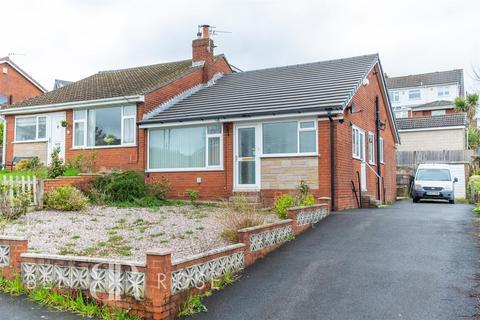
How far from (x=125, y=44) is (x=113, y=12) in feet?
24.4

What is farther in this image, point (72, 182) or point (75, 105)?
point (75, 105)

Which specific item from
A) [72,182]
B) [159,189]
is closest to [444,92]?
[159,189]

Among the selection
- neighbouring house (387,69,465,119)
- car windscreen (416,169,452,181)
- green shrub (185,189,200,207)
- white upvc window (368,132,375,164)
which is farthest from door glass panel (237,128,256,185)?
neighbouring house (387,69,465,119)

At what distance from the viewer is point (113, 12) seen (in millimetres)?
12344

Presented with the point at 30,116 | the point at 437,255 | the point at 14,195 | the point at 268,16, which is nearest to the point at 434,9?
the point at 268,16

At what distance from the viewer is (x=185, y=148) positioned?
1627 cm

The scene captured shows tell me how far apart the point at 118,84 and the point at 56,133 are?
356cm

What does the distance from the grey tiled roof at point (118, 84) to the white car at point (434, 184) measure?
37.7ft

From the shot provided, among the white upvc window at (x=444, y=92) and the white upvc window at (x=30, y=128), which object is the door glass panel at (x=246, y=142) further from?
the white upvc window at (x=444, y=92)

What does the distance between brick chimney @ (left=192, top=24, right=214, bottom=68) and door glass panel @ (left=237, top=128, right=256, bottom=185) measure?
7.24 metres

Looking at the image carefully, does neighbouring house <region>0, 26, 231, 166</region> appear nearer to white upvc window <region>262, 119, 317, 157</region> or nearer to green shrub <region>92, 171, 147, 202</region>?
green shrub <region>92, 171, 147, 202</region>

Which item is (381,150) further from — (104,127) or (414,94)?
(414,94)

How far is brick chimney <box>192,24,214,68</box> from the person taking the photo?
2092cm

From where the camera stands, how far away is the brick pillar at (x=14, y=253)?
643 centimetres
